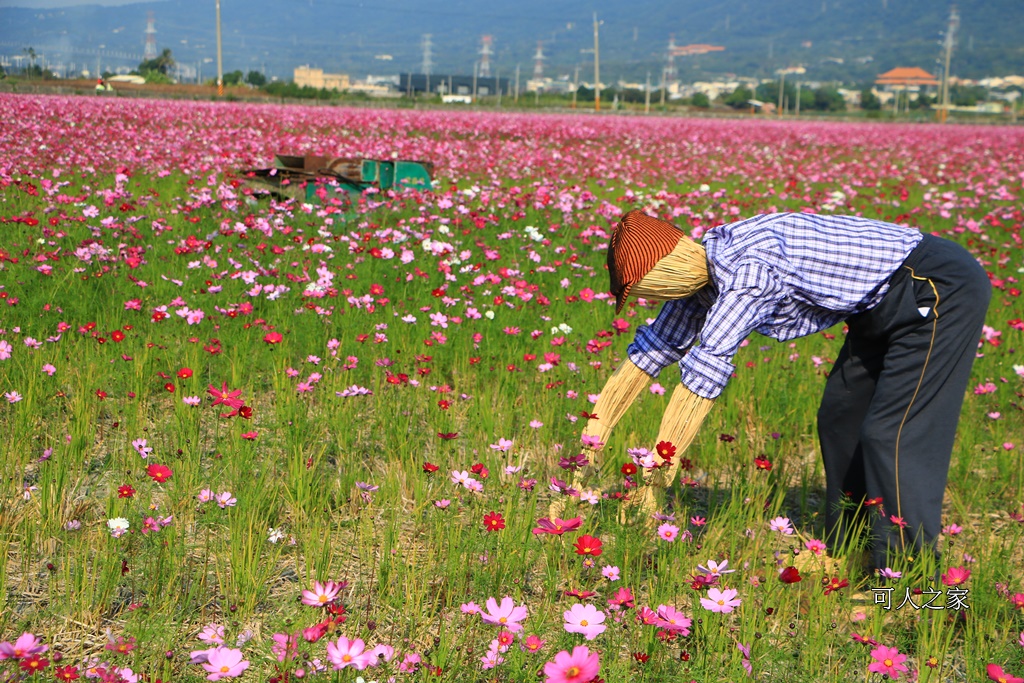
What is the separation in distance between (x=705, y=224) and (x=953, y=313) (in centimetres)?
561

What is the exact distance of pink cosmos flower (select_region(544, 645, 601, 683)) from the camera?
152 centimetres

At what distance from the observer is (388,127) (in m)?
18.4

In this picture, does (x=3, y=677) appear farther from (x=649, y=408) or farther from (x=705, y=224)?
(x=705, y=224)

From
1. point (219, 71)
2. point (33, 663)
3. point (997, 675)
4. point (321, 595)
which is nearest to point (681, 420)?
point (997, 675)

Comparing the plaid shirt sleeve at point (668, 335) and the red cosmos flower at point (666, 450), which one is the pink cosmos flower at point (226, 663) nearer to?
the red cosmos flower at point (666, 450)

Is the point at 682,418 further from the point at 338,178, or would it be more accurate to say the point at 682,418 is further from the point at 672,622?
the point at 338,178

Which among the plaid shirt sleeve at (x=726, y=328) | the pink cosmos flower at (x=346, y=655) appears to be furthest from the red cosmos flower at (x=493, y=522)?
the plaid shirt sleeve at (x=726, y=328)

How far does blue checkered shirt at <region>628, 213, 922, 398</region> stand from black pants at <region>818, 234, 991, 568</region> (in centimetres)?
9

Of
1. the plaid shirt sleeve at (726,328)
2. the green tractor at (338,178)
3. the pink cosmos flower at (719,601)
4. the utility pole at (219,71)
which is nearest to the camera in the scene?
the pink cosmos flower at (719,601)

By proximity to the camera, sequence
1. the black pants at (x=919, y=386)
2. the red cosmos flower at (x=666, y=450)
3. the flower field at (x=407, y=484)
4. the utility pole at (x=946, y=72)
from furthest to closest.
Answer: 1. the utility pole at (x=946, y=72)
2. the black pants at (x=919, y=386)
3. the red cosmos flower at (x=666, y=450)
4. the flower field at (x=407, y=484)

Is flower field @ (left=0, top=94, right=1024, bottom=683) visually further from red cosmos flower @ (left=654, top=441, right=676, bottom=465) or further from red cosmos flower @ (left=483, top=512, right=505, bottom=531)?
red cosmos flower @ (left=654, top=441, right=676, bottom=465)

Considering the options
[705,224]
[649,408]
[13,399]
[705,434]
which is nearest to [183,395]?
[13,399]

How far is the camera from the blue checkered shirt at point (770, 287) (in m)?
2.38

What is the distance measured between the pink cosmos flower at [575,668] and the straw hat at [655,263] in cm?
108
